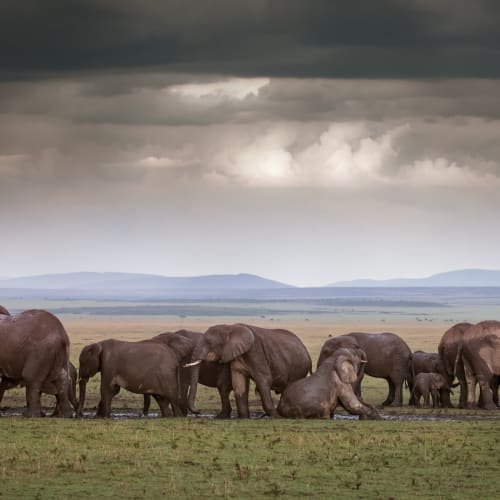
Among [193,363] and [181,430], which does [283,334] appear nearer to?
[193,363]

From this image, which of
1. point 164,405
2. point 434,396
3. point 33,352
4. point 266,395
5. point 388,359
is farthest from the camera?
point 388,359

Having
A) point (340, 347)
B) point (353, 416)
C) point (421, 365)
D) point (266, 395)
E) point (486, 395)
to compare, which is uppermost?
point (340, 347)

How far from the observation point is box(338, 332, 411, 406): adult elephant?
4009 centimetres

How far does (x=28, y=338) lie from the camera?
1193 inches

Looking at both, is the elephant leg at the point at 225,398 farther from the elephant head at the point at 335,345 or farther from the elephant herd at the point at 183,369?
the elephant head at the point at 335,345

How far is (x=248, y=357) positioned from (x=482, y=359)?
24.3 ft

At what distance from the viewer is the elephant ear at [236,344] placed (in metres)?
32.0

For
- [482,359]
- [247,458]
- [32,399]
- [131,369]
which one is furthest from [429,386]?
[247,458]

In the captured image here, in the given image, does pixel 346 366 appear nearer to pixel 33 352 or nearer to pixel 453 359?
pixel 33 352

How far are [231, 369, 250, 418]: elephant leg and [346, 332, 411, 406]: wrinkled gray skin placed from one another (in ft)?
26.8

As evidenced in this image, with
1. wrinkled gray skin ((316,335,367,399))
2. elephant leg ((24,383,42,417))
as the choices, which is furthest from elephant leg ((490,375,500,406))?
elephant leg ((24,383,42,417))

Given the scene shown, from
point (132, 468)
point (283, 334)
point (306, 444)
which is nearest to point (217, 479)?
point (132, 468)

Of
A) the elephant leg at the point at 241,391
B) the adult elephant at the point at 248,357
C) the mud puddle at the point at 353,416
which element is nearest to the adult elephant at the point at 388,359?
the mud puddle at the point at 353,416

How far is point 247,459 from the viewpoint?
23.6 m
